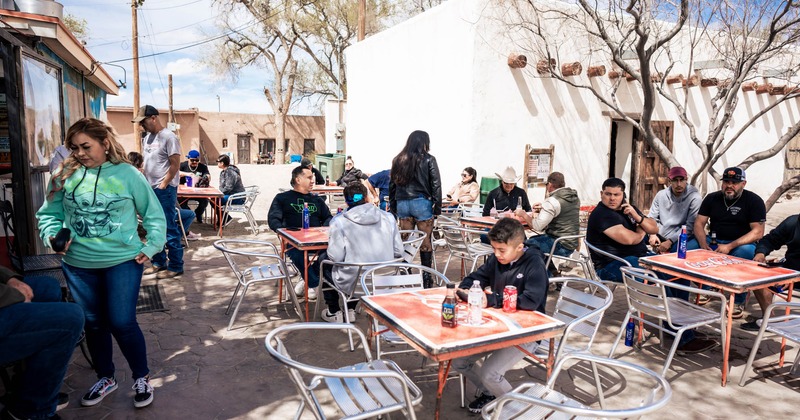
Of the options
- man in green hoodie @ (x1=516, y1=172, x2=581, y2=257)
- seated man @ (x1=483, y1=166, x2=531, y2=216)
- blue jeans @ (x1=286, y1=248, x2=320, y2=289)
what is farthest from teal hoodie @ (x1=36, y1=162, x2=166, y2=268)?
seated man @ (x1=483, y1=166, x2=531, y2=216)

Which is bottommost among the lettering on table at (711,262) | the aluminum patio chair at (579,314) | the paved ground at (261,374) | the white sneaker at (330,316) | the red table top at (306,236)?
the paved ground at (261,374)

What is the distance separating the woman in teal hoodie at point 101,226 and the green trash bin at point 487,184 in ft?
23.0

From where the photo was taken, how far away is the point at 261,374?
376 cm

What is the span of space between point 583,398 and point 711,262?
1745 millimetres

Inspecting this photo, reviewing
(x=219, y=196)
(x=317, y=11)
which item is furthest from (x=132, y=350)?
(x=317, y=11)

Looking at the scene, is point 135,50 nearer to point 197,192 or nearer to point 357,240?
point 197,192

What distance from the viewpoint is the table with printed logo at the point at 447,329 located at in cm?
240

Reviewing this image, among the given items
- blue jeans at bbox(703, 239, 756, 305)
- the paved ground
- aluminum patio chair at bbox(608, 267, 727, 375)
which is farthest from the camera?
blue jeans at bbox(703, 239, 756, 305)

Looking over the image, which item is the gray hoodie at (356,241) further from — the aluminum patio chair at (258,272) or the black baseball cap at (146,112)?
the black baseball cap at (146,112)

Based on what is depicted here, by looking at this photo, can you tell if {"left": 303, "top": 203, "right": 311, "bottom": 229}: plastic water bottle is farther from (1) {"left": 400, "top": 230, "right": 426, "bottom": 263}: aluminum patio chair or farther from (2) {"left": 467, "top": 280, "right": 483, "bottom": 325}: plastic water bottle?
(2) {"left": 467, "top": 280, "right": 483, "bottom": 325}: plastic water bottle

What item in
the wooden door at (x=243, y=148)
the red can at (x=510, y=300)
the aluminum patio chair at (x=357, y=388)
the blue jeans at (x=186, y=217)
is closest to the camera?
the aluminum patio chair at (x=357, y=388)

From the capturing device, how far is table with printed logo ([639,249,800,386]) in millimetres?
3730

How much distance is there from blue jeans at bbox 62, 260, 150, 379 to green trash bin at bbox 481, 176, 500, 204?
7085mm

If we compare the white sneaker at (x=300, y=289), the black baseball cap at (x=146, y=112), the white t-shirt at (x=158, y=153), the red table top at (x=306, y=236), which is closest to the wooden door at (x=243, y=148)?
the white t-shirt at (x=158, y=153)
